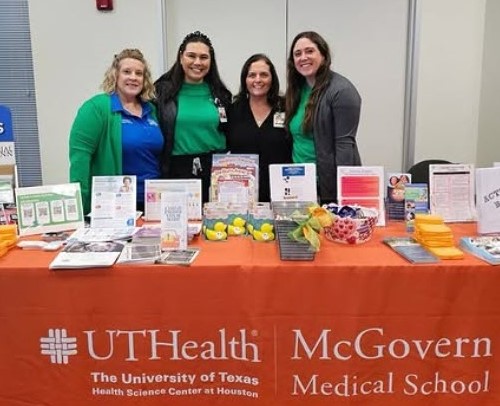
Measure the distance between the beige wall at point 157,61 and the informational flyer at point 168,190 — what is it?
1523mm

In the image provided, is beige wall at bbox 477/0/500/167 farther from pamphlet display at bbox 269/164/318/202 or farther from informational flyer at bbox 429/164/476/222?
pamphlet display at bbox 269/164/318/202

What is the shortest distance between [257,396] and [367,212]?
0.73m

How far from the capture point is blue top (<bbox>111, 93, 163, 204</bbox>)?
2.20m

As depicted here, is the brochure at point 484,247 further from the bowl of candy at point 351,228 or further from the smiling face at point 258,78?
the smiling face at point 258,78

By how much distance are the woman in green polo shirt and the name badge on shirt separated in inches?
10.0

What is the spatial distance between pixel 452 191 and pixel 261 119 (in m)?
1.00

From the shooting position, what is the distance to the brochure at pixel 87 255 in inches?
56.1

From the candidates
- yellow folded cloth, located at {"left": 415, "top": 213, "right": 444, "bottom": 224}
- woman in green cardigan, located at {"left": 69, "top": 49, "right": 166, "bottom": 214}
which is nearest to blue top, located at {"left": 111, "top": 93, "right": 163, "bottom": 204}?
woman in green cardigan, located at {"left": 69, "top": 49, "right": 166, "bottom": 214}

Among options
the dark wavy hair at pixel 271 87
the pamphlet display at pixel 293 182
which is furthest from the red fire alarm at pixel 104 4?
the pamphlet display at pixel 293 182

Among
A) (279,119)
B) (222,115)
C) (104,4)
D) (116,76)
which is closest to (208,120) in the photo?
(222,115)

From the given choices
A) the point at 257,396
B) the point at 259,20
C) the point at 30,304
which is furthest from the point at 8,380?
the point at 259,20

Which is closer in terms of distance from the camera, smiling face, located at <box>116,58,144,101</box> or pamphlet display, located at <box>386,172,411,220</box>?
pamphlet display, located at <box>386,172,411,220</box>

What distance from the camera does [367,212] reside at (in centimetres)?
173

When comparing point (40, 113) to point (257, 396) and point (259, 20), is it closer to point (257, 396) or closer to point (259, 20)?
point (259, 20)
